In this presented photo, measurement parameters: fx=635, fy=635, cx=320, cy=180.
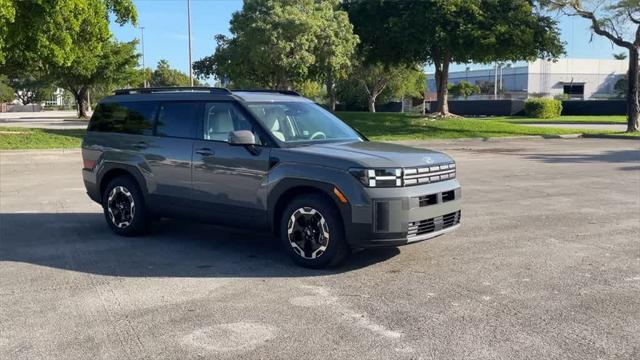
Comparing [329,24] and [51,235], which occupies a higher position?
[329,24]

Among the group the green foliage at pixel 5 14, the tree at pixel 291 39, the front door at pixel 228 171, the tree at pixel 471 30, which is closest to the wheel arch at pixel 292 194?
the front door at pixel 228 171

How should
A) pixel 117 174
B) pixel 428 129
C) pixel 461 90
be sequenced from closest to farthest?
pixel 117 174
pixel 428 129
pixel 461 90

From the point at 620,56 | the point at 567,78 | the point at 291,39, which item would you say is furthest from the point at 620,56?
the point at 567,78

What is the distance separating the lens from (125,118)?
7.95 meters

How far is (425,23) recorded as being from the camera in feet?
98.2

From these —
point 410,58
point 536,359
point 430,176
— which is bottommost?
point 536,359

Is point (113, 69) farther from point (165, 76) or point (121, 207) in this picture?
point (165, 76)

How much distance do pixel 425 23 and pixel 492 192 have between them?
19881 mm

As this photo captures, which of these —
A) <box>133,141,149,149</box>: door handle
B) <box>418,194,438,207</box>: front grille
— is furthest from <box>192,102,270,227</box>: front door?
<box>418,194,438,207</box>: front grille

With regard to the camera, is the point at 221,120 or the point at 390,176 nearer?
the point at 390,176

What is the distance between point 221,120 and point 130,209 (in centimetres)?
176

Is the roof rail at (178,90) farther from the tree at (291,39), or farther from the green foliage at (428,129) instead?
the tree at (291,39)

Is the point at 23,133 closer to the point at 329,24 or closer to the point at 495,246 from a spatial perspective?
the point at 329,24

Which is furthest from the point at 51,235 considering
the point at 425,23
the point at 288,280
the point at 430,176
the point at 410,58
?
the point at 410,58
